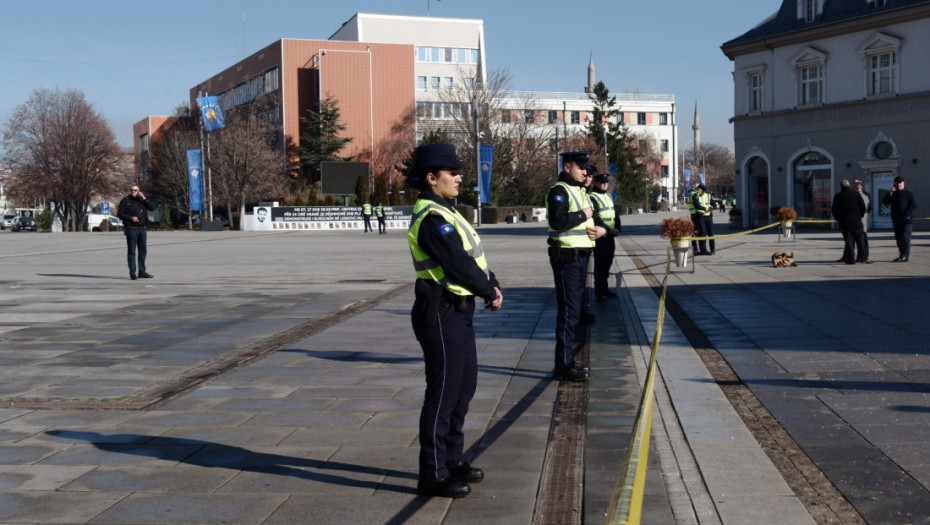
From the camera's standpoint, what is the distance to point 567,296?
7559mm

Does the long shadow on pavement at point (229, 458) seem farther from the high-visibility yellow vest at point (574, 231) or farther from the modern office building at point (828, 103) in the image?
the modern office building at point (828, 103)

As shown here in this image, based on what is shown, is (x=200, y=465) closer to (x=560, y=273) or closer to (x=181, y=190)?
(x=560, y=273)

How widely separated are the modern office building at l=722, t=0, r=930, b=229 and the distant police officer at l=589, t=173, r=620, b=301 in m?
25.0

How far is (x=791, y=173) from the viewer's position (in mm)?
38312

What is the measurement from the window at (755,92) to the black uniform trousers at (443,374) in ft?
123

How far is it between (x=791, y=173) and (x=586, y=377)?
33.3 meters

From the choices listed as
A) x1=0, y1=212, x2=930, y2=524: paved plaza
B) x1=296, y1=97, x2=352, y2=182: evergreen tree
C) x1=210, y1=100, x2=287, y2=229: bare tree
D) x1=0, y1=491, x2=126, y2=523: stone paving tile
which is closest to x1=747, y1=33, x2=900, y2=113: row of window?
x1=0, y1=212, x2=930, y2=524: paved plaza

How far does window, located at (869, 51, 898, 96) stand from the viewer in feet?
114

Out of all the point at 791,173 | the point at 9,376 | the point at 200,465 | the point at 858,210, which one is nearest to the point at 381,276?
the point at 858,210

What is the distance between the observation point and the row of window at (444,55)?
94.0 m

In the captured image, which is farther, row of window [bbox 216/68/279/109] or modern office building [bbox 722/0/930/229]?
row of window [bbox 216/68/279/109]

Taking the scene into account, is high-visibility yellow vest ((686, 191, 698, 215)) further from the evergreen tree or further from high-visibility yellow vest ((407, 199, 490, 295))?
the evergreen tree

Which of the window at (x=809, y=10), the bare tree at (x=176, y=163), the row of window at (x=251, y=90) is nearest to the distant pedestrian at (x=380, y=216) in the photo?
the window at (x=809, y=10)

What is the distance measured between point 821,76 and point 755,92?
328cm
